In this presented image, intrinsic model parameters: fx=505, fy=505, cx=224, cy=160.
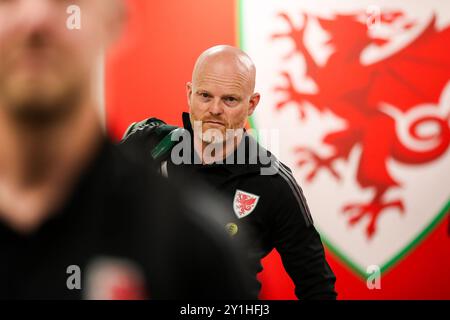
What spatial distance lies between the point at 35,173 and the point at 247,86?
103cm

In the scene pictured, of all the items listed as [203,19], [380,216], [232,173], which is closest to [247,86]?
[232,173]

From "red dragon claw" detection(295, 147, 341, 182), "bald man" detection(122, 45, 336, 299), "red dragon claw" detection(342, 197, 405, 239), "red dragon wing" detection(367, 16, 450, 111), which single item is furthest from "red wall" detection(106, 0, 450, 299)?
"bald man" detection(122, 45, 336, 299)

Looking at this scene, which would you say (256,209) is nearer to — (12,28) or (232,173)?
(232,173)

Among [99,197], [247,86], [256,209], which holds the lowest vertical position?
[99,197]

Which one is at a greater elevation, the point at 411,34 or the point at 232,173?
the point at 411,34

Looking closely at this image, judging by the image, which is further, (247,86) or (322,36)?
(322,36)

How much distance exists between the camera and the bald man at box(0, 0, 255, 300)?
24cm

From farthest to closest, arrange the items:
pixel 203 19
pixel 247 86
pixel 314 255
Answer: pixel 203 19
pixel 247 86
pixel 314 255

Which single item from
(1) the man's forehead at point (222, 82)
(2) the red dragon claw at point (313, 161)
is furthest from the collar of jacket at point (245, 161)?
(2) the red dragon claw at point (313, 161)

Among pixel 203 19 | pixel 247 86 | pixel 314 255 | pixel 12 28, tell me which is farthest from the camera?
pixel 203 19

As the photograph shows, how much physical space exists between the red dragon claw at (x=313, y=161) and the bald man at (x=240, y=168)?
0.62 meters

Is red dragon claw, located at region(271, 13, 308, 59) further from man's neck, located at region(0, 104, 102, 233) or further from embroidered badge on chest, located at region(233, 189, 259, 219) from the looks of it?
man's neck, located at region(0, 104, 102, 233)

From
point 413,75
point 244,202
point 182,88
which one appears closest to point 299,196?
point 244,202

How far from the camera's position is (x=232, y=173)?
46.6 inches
